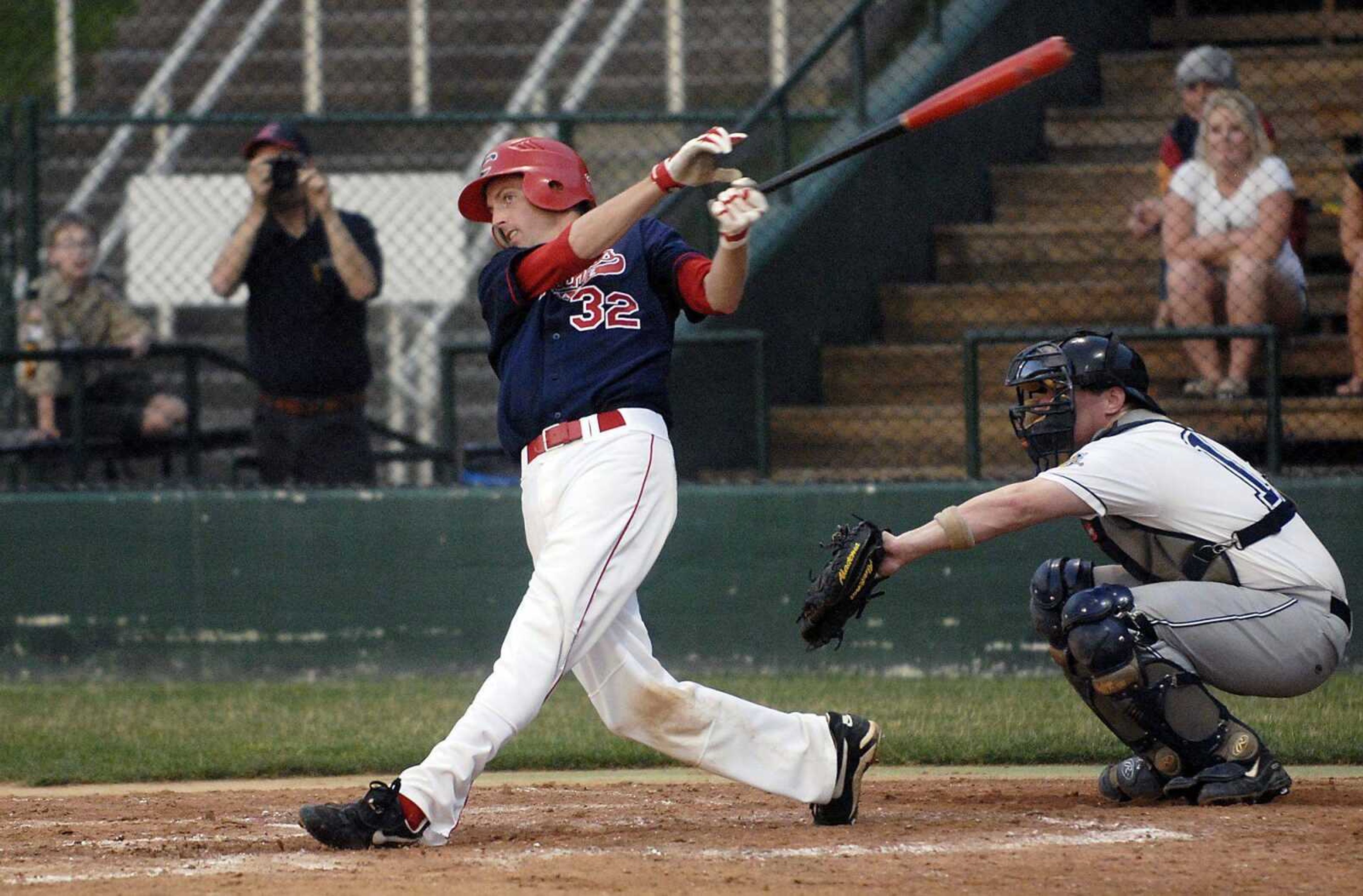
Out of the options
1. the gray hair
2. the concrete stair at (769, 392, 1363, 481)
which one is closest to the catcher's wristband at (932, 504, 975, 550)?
the concrete stair at (769, 392, 1363, 481)

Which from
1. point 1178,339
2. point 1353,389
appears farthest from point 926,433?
point 1353,389

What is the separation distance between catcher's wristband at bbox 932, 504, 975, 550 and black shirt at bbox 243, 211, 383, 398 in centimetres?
399

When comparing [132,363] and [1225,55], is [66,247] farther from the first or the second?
[1225,55]

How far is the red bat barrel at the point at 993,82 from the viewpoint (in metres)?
4.59

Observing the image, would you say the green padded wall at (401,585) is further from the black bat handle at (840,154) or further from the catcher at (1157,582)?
the black bat handle at (840,154)

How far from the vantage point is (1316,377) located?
8797 millimetres

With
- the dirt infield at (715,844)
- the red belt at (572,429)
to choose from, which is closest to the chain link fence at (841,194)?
the dirt infield at (715,844)

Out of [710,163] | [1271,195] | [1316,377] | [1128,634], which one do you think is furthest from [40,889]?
[1316,377]

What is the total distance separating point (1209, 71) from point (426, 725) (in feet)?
15.1

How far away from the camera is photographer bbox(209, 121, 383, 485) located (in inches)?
316

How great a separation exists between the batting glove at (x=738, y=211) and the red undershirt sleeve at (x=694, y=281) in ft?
0.72

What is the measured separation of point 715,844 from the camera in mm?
4543

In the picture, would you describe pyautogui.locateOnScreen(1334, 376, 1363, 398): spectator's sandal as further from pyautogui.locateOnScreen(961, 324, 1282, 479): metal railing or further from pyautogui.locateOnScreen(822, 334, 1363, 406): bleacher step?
pyautogui.locateOnScreen(822, 334, 1363, 406): bleacher step

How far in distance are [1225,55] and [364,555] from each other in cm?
433
